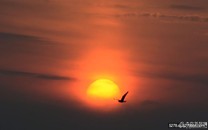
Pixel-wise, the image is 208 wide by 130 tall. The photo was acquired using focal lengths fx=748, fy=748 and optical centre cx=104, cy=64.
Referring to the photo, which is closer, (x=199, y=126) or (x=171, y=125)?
(x=199, y=126)

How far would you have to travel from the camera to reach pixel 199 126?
161000 millimetres

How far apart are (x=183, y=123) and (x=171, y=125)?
17.8 feet

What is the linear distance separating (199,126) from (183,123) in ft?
21.4

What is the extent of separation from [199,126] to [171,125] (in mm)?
11897

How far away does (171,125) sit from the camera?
171750 mm

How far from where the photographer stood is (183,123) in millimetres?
166875
